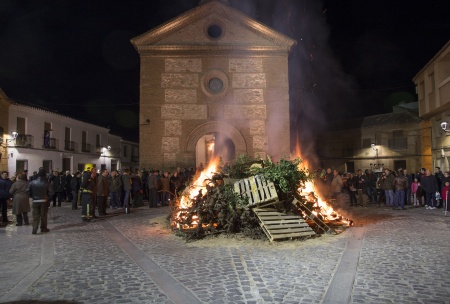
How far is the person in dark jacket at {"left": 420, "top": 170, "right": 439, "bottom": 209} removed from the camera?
46.6 ft

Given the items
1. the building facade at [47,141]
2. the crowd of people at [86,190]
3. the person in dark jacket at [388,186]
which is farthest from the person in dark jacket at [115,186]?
the building facade at [47,141]

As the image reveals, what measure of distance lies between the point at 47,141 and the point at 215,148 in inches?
633

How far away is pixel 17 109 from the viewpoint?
27406 mm

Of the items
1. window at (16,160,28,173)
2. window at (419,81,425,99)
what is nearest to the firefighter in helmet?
window at (16,160,28,173)

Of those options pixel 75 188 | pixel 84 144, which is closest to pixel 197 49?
pixel 75 188

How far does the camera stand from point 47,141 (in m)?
31.0

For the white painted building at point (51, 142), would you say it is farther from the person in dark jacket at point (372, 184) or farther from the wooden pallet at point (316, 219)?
the wooden pallet at point (316, 219)

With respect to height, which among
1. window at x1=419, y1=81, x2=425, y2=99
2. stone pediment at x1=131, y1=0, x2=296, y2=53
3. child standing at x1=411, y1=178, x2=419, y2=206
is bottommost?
child standing at x1=411, y1=178, x2=419, y2=206

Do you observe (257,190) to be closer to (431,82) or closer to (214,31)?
(214,31)

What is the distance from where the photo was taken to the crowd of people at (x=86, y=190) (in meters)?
9.93

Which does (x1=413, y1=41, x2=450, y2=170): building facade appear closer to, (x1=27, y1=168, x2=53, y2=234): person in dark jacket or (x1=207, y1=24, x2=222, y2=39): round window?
(x1=207, y1=24, x2=222, y2=39): round window

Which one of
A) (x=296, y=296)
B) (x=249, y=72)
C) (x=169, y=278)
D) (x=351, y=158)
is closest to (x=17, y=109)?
(x=249, y=72)

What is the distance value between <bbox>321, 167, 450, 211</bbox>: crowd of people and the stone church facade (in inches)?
170

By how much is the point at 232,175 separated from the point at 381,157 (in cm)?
2916
